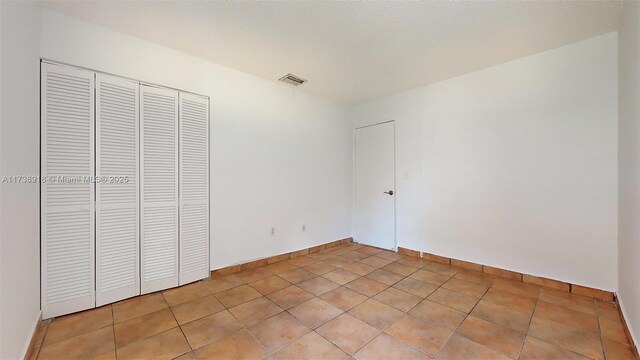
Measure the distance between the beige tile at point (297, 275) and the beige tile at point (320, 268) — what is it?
0.27 ft

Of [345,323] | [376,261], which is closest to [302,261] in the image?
[376,261]

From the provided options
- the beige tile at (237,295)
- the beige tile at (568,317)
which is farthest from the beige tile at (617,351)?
the beige tile at (237,295)

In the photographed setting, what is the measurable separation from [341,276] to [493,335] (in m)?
1.52

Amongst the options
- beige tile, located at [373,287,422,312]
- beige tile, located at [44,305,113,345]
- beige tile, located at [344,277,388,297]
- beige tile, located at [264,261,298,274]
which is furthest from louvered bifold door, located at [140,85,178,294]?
beige tile, located at [373,287,422,312]

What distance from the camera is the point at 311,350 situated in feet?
5.49

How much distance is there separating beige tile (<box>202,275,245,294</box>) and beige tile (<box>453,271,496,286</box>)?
99.2 inches

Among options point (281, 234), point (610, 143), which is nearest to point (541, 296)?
point (610, 143)

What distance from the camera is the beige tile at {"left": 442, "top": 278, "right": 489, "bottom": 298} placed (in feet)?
8.25

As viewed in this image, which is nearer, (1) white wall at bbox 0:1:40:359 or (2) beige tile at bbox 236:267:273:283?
(1) white wall at bbox 0:1:40:359

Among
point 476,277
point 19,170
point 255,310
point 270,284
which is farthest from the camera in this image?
point 476,277

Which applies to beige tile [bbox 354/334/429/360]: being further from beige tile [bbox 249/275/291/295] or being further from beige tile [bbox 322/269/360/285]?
beige tile [bbox 249/275/291/295]

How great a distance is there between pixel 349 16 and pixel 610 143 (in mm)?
2663

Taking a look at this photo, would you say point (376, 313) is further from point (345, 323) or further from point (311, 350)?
point (311, 350)

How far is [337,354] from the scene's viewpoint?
164cm
